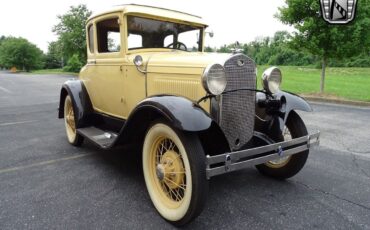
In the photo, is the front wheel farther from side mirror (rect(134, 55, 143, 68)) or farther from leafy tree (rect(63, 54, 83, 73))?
leafy tree (rect(63, 54, 83, 73))

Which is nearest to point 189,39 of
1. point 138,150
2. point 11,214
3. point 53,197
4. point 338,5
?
point 138,150

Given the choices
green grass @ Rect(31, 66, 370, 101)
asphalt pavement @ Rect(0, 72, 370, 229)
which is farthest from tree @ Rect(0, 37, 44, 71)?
asphalt pavement @ Rect(0, 72, 370, 229)

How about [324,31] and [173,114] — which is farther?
[324,31]

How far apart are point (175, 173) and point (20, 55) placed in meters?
64.6

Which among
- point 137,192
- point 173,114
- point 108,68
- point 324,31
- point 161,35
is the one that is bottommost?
point 137,192

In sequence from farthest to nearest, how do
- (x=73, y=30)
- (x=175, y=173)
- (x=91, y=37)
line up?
1. (x=73, y=30)
2. (x=91, y=37)
3. (x=175, y=173)

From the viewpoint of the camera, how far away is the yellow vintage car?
2.43 m

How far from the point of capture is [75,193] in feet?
10.2

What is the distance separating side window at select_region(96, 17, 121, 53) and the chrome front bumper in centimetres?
215

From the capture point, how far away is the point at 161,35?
3928mm

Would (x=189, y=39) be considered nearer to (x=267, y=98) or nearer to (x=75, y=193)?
(x=267, y=98)

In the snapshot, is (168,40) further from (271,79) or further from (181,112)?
(181,112)

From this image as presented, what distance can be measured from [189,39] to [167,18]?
1.60 ft

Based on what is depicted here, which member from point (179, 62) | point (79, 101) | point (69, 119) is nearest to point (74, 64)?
point (69, 119)
